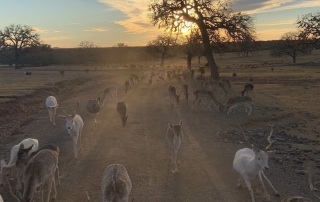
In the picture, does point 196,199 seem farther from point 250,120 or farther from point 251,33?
point 251,33

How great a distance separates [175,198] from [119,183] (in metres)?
2.40

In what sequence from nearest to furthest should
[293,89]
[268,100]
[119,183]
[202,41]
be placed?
[119,183]
[268,100]
[293,89]
[202,41]

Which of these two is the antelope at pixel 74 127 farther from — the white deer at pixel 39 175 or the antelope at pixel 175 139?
the antelope at pixel 175 139

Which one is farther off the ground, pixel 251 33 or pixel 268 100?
pixel 251 33

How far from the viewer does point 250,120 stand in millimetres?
19359

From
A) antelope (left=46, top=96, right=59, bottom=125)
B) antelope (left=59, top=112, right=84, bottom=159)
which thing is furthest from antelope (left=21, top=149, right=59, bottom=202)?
antelope (left=46, top=96, right=59, bottom=125)

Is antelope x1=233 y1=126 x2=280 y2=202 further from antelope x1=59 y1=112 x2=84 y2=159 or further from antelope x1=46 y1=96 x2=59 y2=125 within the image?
antelope x1=46 y1=96 x2=59 y2=125

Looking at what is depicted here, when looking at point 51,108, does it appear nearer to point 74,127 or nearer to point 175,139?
point 74,127

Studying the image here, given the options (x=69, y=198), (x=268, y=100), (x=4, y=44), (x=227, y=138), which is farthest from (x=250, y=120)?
(x=4, y=44)

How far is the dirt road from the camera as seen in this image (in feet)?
32.8

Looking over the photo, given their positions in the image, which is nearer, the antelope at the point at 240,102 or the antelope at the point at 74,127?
the antelope at the point at 74,127

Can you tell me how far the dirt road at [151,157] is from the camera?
10008 mm

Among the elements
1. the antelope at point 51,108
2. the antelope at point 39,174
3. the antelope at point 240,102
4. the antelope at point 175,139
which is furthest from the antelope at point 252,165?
the antelope at point 51,108

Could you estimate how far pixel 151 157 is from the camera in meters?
13.1
